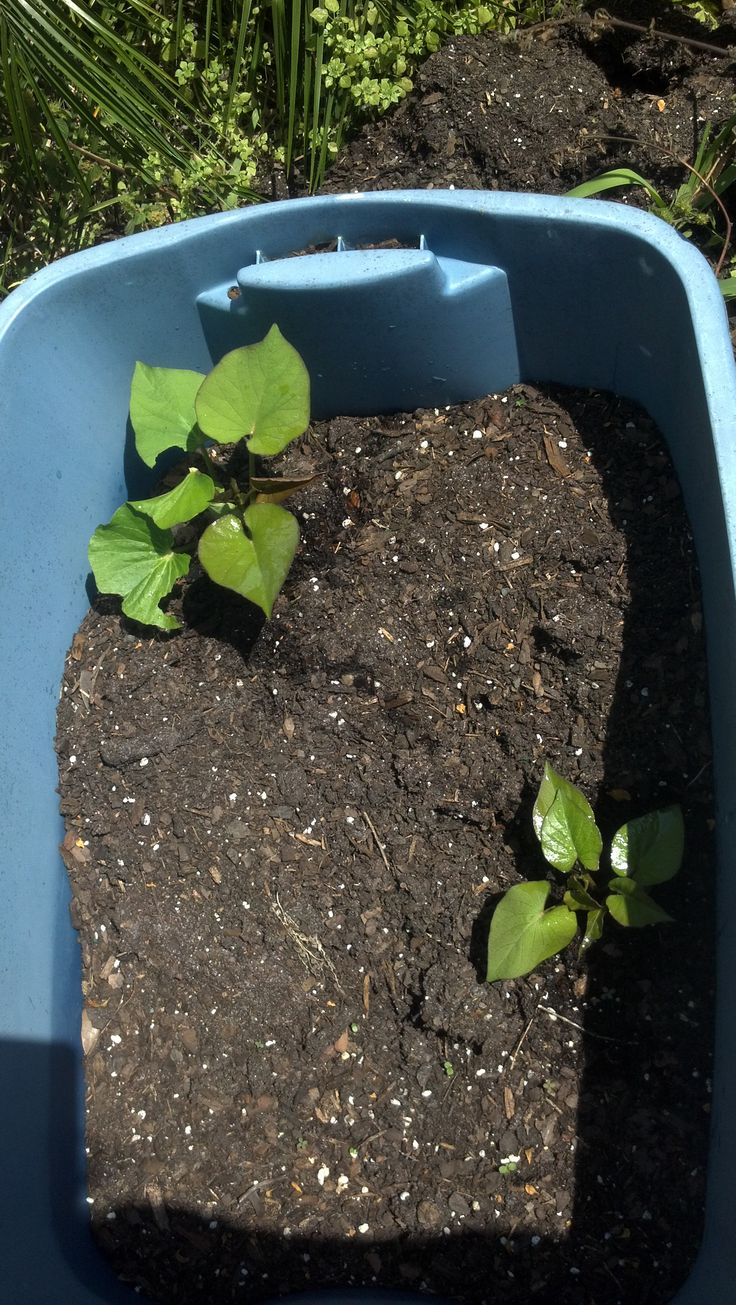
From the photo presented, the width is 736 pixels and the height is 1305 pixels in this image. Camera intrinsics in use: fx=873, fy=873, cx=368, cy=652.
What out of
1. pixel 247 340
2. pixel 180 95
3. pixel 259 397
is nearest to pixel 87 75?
pixel 180 95

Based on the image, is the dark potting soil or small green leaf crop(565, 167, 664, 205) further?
small green leaf crop(565, 167, 664, 205)

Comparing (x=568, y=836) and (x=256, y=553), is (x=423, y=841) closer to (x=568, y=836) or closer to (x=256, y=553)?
(x=568, y=836)

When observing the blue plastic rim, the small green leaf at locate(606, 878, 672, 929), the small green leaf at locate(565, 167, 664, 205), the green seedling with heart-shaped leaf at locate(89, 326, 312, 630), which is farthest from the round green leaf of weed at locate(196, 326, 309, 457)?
the small green leaf at locate(606, 878, 672, 929)

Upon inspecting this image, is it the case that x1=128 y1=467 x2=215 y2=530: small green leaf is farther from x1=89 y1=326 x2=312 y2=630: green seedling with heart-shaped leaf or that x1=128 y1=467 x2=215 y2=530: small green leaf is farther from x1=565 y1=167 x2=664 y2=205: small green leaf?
x1=565 y1=167 x2=664 y2=205: small green leaf

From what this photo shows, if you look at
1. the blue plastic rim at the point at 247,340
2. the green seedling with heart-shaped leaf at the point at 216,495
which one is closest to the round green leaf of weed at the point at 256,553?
the green seedling with heart-shaped leaf at the point at 216,495

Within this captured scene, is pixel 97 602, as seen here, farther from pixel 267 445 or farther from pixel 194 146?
pixel 194 146

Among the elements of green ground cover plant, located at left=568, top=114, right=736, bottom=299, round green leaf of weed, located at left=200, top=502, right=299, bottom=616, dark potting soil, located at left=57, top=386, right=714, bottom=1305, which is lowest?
dark potting soil, located at left=57, top=386, right=714, bottom=1305
